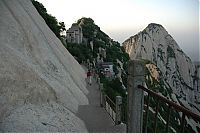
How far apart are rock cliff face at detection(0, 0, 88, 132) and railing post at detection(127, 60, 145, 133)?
13.5ft

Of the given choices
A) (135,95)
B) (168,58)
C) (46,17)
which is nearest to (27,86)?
(135,95)

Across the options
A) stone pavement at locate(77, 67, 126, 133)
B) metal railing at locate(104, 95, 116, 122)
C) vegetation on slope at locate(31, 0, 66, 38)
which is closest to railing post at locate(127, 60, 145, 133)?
stone pavement at locate(77, 67, 126, 133)

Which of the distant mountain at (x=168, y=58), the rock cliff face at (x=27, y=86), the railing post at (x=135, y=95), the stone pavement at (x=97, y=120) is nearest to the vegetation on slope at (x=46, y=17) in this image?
the rock cliff face at (x=27, y=86)

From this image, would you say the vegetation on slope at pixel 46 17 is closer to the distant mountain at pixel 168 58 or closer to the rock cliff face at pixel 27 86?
the rock cliff face at pixel 27 86

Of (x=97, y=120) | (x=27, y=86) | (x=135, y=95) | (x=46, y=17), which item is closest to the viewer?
(x=135, y=95)

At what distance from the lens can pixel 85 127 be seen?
10656mm

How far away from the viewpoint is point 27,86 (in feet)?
35.0

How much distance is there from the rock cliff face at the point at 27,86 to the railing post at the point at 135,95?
412 cm

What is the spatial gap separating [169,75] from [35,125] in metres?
106

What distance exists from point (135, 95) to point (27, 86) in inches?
272

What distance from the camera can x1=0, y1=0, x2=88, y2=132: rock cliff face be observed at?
339 inches

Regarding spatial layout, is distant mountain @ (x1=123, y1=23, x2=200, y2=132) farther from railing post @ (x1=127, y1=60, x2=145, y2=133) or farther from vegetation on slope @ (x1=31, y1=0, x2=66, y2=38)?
railing post @ (x1=127, y1=60, x2=145, y2=133)

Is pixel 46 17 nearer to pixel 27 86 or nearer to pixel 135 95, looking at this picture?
pixel 27 86

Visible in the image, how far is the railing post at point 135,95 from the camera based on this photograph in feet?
15.8
